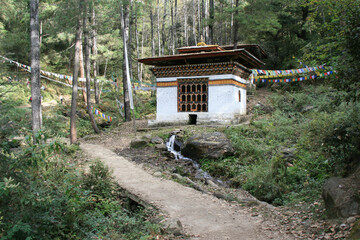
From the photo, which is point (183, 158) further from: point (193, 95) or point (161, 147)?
point (193, 95)

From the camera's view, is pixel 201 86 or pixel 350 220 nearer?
pixel 350 220

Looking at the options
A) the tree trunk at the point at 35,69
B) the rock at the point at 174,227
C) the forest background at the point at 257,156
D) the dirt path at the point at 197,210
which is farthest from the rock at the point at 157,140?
the rock at the point at 174,227

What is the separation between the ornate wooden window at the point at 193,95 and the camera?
17906 millimetres

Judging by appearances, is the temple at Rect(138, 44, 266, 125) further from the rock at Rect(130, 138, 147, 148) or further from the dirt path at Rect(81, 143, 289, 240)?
the dirt path at Rect(81, 143, 289, 240)

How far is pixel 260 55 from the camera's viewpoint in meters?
29.0

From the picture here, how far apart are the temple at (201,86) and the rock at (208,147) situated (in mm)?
4227

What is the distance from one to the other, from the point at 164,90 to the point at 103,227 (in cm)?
1372

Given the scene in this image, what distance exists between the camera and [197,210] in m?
6.52

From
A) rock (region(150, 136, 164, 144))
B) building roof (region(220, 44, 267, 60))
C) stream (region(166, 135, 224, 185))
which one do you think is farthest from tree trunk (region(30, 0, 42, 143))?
building roof (region(220, 44, 267, 60))

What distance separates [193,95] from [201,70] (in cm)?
173

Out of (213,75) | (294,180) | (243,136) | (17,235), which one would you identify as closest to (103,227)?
(17,235)

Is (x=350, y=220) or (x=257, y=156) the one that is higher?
(x=350, y=220)

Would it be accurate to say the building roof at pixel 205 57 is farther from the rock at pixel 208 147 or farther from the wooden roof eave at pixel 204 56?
the rock at pixel 208 147

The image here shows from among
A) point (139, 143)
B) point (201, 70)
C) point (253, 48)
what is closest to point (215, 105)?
point (201, 70)
